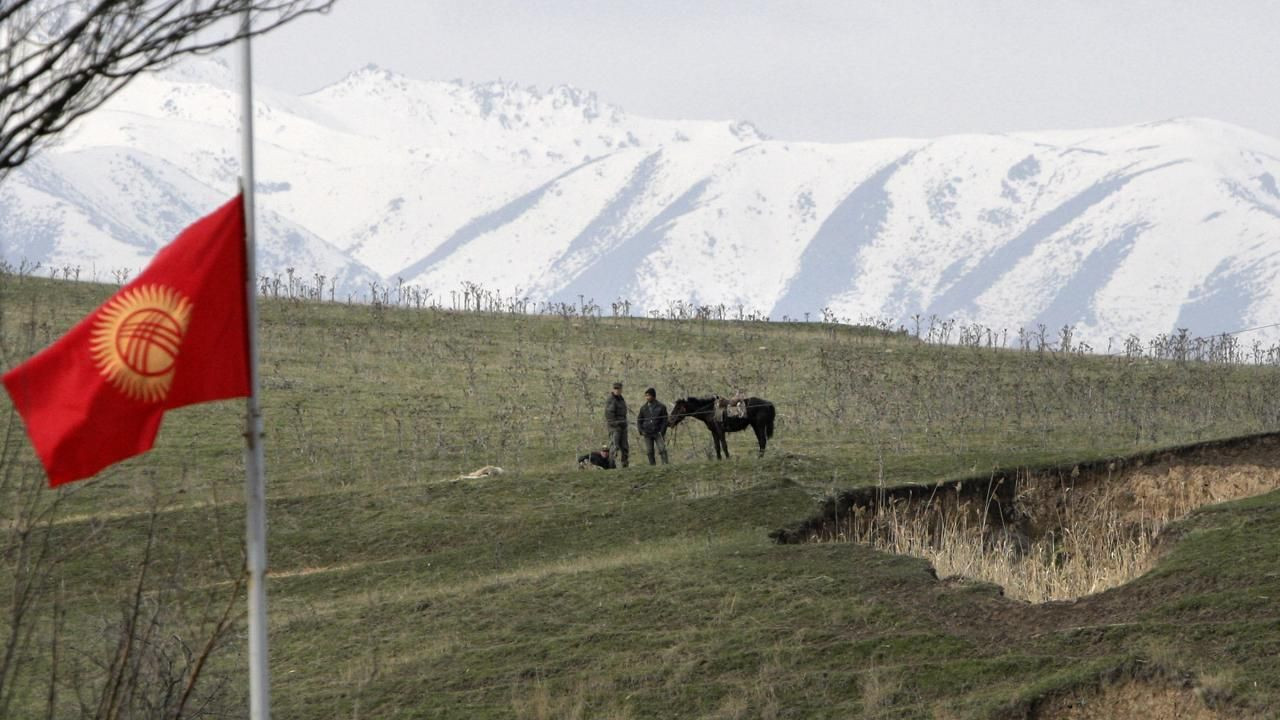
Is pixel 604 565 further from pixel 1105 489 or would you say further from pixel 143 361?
pixel 143 361

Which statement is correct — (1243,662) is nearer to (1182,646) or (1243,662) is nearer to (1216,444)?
(1182,646)

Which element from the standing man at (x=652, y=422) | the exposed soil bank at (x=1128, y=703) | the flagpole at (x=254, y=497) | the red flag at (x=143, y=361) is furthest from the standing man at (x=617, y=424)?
the red flag at (x=143, y=361)

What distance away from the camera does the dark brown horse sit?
112 ft

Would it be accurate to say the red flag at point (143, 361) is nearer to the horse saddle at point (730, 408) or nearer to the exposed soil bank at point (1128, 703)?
the exposed soil bank at point (1128, 703)

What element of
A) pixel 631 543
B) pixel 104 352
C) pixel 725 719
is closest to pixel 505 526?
pixel 631 543

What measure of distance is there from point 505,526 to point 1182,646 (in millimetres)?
13018

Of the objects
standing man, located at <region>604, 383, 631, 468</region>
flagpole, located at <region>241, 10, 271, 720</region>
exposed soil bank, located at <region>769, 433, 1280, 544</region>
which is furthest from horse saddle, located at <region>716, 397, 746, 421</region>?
flagpole, located at <region>241, 10, 271, 720</region>

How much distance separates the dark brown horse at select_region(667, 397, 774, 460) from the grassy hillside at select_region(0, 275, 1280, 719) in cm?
156

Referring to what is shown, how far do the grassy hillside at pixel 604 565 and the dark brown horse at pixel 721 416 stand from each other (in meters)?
1.56

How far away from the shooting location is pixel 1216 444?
28141mm

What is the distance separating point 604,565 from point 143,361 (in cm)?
1432

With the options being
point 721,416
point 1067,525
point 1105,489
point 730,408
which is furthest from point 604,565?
point 730,408

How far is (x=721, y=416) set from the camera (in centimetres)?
3453

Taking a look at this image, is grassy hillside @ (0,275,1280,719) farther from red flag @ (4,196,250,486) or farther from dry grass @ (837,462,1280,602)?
dry grass @ (837,462,1280,602)
